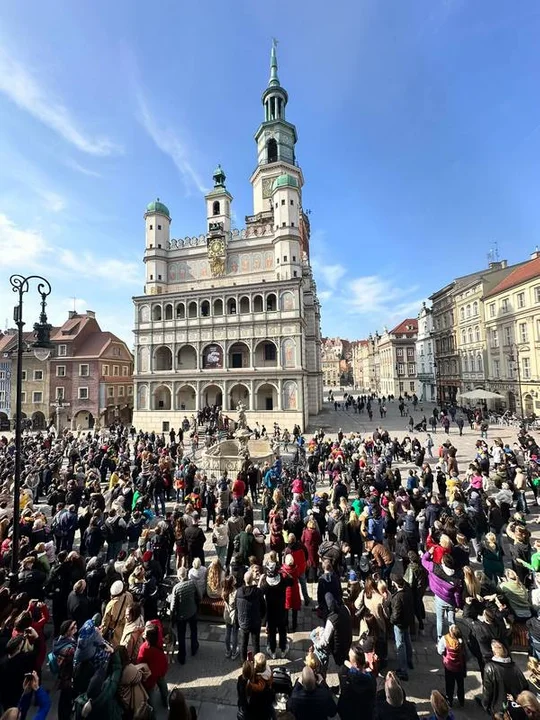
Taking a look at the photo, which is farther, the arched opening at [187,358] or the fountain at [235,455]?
the arched opening at [187,358]

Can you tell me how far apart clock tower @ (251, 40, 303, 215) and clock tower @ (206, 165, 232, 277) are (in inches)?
158

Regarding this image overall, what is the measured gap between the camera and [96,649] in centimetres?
396

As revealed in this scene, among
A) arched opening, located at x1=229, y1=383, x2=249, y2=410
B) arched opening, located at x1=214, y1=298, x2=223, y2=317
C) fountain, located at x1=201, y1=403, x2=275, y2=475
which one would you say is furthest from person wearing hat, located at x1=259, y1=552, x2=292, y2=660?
arched opening, located at x1=214, y1=298, x2=223, y2=317

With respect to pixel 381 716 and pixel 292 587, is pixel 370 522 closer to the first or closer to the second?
pixel 292 587

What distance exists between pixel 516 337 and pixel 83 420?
46176 millimetres

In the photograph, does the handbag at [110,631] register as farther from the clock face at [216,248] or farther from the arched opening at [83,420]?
the arched opening at [83,420]

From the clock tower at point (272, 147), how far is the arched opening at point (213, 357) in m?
18.0

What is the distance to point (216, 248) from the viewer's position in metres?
38.6

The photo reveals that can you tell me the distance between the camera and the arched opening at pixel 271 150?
141 feet

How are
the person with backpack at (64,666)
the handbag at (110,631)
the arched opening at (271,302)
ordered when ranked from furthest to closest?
1. the arched opening at (271,302)
2. the handbag at (110,631)
3. the person with backpack at (64,666)

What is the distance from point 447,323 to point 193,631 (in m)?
50.4

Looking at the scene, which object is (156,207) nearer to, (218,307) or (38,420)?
(218,307)

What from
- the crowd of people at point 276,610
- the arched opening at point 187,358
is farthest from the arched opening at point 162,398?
the crowd of people at point 276,610

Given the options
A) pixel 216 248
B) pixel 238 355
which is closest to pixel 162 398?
pixel 238 355
